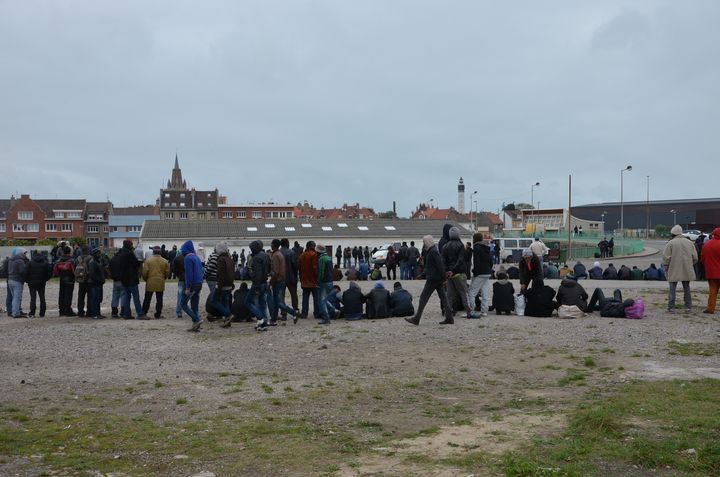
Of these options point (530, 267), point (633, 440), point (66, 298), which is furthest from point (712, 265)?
A: point (66, 298)

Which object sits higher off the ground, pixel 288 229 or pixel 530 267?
pixel 288 229

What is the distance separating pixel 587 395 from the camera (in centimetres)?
888

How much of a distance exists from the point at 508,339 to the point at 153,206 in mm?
133521

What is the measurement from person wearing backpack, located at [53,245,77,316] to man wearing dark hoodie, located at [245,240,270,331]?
18.3 feet

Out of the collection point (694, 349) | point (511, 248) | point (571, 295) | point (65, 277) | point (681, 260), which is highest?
point (511, 248)

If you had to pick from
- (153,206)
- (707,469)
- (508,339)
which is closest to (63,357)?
(508,339)

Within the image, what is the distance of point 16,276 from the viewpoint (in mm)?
18516

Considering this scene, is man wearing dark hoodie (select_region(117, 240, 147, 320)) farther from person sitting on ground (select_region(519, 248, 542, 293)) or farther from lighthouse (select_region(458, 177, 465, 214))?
lighthouse (select_region(458, 177, 465, 214))

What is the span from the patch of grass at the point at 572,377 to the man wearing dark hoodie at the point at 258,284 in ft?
22.6

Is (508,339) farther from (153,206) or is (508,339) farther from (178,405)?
(153,206)

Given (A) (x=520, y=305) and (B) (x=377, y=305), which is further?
(B) (x=377, y=305)

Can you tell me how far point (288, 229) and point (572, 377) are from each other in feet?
178

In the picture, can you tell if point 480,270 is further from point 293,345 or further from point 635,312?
point 293,345

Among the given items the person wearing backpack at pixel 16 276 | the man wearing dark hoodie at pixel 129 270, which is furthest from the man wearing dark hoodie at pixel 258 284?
the person wearing backpack at pixel 16 276
